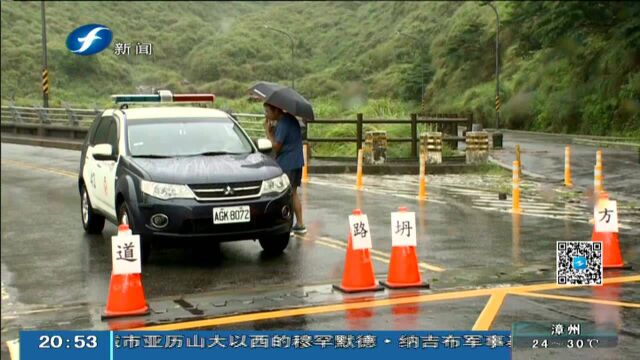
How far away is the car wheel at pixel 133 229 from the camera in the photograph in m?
8.80

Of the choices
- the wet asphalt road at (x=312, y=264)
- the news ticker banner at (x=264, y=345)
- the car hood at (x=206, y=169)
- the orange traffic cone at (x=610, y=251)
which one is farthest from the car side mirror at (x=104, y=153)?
the news ticker banner at (x=264, y=345)

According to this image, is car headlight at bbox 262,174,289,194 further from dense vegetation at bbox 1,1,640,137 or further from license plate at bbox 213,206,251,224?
dense vegetation at bbox 1,1,640,137

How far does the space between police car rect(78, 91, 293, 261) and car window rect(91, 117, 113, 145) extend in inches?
3.5

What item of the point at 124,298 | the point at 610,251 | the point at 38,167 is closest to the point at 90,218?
the point at 124,298

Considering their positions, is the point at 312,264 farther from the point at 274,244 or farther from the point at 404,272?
the point at 404,272

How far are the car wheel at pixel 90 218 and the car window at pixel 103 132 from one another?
0.85 metres

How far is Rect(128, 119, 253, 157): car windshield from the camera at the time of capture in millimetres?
9172

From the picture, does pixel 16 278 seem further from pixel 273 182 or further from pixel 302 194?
pixel 302 194

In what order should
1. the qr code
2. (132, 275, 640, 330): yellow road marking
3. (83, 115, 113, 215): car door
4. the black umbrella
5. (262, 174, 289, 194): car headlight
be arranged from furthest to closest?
1. (83, 115, 113, 215): car door
2. (262, 174, 289, 194): car headlight
3. the black umbrella
4. (132, 275, 640, 330): yellow road marking
5. the qr code

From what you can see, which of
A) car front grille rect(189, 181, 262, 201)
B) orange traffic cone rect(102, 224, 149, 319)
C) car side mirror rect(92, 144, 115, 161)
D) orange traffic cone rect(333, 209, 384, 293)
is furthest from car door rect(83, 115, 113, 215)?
orange traffic cone rect(333, 209, 384, 293)

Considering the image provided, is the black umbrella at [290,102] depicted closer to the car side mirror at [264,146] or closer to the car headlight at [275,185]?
the car side mirror at [264,146]

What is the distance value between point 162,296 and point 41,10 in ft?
9.66

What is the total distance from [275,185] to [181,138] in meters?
1.12

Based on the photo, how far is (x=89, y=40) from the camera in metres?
3.67
